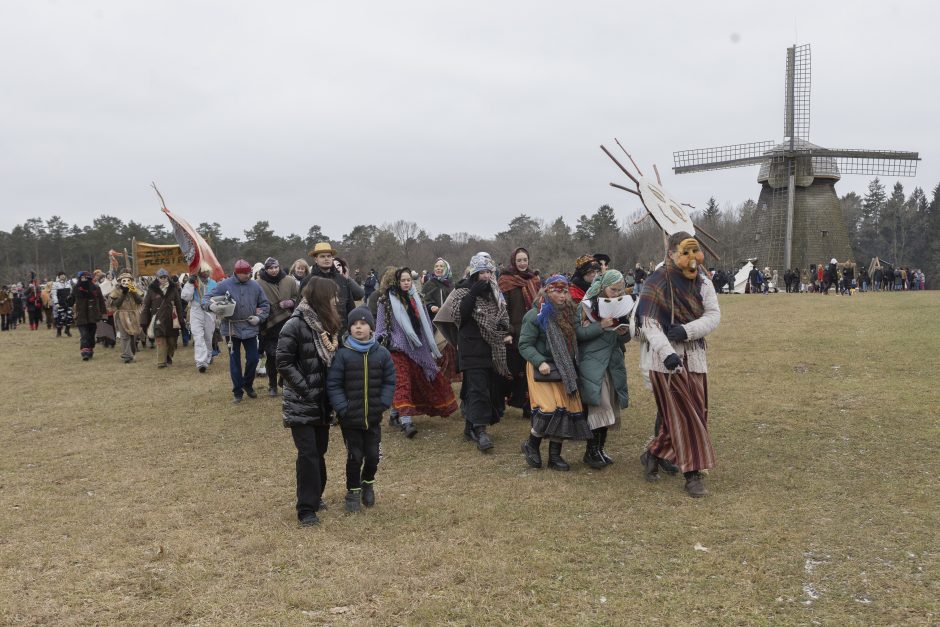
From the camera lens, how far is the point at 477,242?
270 feet

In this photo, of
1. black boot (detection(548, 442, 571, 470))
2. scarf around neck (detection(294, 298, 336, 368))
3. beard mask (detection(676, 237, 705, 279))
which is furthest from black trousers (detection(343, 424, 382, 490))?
beard mask (detection(676, 237, 705, 279))

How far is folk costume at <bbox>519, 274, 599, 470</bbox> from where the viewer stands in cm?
616

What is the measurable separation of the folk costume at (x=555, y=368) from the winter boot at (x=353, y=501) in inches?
68.0

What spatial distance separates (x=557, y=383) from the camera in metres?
6.20

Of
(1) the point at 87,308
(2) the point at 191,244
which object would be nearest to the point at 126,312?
(1) the point at 87,308

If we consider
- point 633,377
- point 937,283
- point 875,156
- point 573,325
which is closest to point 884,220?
point 937,283

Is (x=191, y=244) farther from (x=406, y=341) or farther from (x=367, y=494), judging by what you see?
(x=367, y=494)

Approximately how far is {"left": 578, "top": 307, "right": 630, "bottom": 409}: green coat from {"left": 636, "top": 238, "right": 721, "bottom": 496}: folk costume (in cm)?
50

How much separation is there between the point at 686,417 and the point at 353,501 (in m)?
2.70

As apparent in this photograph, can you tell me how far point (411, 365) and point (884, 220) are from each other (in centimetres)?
8860

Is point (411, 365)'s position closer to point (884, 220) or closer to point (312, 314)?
point (312, 314)

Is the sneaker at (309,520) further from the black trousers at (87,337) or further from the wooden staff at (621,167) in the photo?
the black trousers at (87,337)

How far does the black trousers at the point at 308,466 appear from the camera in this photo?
5047mm

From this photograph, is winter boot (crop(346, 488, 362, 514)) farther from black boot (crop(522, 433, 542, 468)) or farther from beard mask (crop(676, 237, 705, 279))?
beard mask (crop(676, 237, 705, 279))
